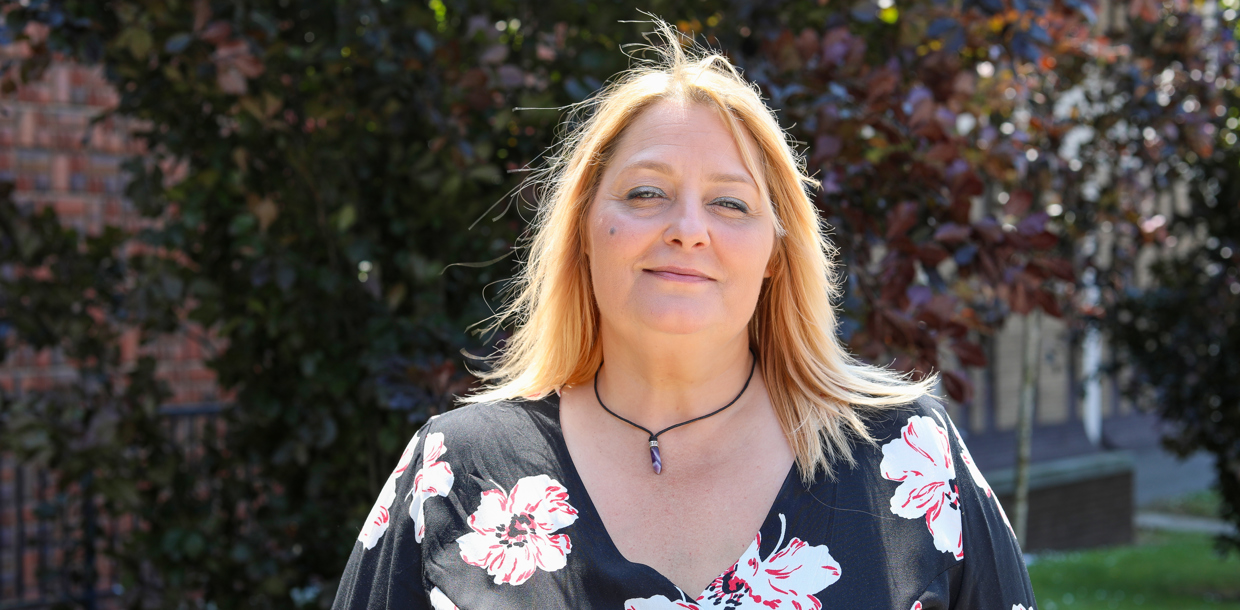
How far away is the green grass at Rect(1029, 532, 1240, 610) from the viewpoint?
270 inches

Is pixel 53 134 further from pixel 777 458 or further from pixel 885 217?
pixel 777 458

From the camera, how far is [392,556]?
180cm

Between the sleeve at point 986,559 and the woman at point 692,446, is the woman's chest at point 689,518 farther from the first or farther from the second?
the sleeve at point 986,559

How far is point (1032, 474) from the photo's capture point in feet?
30.1

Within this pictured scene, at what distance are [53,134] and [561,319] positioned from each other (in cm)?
446

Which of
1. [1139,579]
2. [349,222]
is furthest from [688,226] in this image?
[1139,579]

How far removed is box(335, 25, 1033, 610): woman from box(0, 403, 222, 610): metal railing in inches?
99.7

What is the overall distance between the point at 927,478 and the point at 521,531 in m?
0.69

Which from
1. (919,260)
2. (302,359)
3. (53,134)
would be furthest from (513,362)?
(53,134)

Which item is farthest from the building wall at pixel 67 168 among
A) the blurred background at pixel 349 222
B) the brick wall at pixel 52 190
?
the blurred background at pixel 349 222

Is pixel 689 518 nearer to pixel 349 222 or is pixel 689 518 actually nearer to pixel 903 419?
pixel 903 419

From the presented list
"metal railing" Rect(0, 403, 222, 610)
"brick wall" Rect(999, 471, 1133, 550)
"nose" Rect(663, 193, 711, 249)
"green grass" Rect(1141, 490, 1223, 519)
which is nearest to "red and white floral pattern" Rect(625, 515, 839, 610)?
"nose" Rect(663, 193, 711, 249)

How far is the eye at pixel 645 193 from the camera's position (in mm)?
1816

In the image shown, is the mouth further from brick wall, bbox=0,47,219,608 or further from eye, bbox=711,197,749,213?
brick wall, bbox=0,47,219,608
